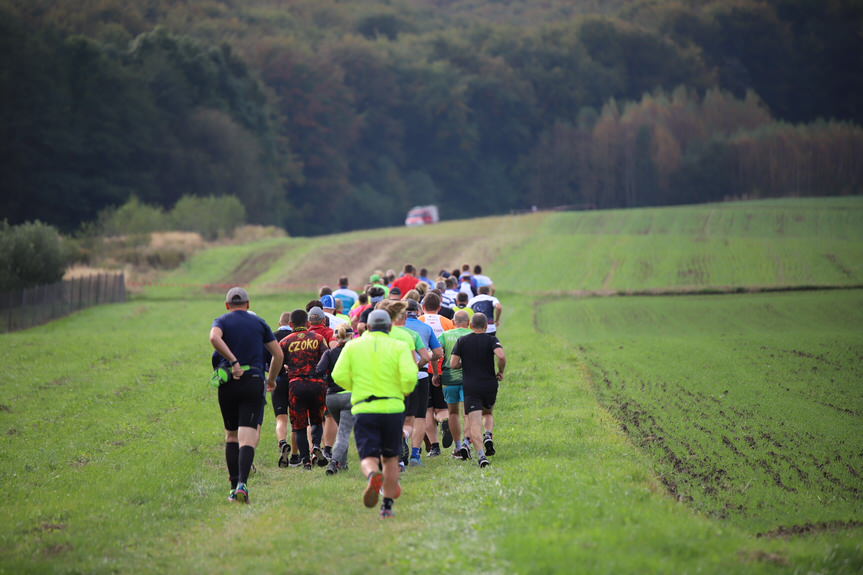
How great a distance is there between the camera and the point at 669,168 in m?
112

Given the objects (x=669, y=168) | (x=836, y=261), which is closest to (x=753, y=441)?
(x=836, y=261)

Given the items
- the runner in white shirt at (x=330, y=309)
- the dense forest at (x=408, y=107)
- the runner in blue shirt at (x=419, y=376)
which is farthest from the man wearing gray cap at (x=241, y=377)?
the dense forest at (x=408, y=107)

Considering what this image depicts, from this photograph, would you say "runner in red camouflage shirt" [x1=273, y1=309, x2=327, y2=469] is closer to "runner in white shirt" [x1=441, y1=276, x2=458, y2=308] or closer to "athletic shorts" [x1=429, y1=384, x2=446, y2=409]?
"athletic shorts" [x1=429, y1=384, x2=446, y2=409]

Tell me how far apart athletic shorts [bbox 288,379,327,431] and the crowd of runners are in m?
0.02

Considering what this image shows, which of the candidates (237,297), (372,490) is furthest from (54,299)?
(372,490)

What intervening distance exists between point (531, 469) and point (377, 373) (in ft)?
9.44

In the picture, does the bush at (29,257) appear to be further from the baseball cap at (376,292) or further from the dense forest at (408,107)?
the dense forest at (408,107)

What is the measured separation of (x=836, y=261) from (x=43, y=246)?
39014 millimetres

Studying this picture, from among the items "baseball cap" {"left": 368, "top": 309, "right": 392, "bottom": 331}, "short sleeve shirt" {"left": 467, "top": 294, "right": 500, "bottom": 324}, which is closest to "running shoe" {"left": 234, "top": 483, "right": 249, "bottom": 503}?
"baseball cap" {"left": 368, "top": 309, "right": 392, "bottom": 331}

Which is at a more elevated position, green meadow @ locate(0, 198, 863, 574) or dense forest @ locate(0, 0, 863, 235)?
dense forest @ locate(0, 0, 863, 235)

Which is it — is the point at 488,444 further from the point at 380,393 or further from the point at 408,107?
the point at 408,107

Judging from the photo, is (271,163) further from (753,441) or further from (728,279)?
(753,441)

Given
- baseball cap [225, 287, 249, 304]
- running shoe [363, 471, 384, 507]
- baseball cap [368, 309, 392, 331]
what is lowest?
running shoe [363, 471, 384, 507]

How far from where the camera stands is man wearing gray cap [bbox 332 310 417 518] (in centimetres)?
1081
